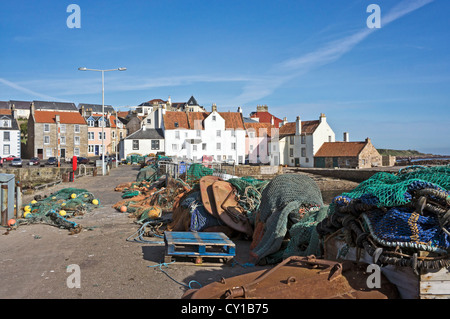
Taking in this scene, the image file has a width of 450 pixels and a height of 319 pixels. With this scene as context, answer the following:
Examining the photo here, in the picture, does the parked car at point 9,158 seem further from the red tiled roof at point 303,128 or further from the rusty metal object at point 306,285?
the rusty metal object at point 306,285

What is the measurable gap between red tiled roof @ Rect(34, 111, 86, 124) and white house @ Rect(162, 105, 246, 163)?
57.5ft

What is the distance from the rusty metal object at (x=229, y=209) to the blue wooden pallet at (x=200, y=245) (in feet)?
4.31

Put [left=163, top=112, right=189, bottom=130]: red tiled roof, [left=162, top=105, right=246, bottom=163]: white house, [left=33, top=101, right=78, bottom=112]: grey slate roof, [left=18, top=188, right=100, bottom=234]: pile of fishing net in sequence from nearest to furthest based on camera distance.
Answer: [left=18, top=188, right=100, bottom=234]: pile of fishing net
[left=162, top=105, right=246, bottom=163]: white house
[left=163, top=112, right=189, bottom=130]: red tiled roof
[left=33, top=101, right=78, bottom=112]: grey slate roof

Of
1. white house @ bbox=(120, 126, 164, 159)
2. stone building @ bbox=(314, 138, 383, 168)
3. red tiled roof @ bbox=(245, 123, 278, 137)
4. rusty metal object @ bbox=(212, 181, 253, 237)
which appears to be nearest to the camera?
rusty metal object @ bbox=(212, 181, 253, 237)

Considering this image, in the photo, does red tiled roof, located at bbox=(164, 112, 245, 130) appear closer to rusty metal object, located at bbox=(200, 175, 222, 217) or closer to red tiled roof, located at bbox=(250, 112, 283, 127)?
red tiled roof, located at bbox=(250, 112, 283, 127)

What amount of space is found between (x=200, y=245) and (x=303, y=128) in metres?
46.5

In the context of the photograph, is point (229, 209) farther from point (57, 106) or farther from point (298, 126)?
point (57, 106)

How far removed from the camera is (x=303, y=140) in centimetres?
5147

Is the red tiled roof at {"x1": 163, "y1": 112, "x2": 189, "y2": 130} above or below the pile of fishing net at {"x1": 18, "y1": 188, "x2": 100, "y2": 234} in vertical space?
above

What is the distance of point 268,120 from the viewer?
3019 inches

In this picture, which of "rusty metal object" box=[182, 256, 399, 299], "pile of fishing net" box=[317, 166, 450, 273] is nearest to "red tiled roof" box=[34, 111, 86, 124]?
"rusty metal object" box=[182, 256, 399, 299]

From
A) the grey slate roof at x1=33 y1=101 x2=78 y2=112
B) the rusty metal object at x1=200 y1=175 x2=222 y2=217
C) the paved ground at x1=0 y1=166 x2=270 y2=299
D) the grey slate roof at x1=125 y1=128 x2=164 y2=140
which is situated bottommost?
the paved ground at x1=0 y1=166 x2=270 y2=299

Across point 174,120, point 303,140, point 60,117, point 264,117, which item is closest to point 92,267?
point 303,140

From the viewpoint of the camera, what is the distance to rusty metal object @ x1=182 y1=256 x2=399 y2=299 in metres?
3.94
